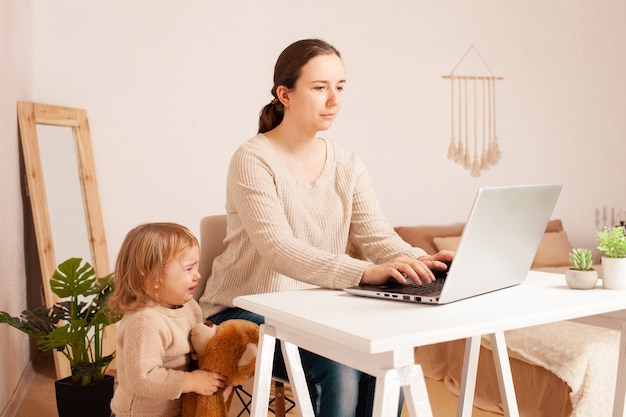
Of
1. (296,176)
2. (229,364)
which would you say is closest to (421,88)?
(296,176)

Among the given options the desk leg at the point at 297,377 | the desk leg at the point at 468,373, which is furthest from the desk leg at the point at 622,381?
the desk leg at the point at 297,377

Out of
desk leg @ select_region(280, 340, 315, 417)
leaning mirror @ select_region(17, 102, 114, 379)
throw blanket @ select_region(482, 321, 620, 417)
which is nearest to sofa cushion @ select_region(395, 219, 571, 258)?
throw blanket @ select_region(482, 321, 620, 417)

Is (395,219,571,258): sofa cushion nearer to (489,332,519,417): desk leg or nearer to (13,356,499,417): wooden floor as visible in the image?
(13,356,499,417): wooden floor

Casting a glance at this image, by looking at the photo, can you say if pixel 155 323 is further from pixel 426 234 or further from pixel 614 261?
pixel 426 234

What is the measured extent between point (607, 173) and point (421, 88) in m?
1.44

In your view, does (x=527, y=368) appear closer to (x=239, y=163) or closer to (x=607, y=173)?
(x=239, y=163)

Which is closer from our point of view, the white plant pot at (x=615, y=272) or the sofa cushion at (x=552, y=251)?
the white plant pot at (x=615, y=272)

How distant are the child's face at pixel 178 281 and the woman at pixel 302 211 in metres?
0.17

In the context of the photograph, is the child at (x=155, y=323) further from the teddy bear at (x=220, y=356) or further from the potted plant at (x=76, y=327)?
the potted plant at (x=76, y=327)

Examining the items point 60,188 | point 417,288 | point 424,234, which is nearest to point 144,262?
point 417,288

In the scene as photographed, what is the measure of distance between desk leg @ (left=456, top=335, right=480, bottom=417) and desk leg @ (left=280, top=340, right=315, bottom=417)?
1.61ft

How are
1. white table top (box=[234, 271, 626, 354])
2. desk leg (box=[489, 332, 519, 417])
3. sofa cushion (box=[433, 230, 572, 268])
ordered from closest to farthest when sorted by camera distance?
white table top (box=[234, 271, 626, 354]), desk leg (box=[489, 332, 519, 417]), sofa cushion (box=[433, 230, 572, 268])

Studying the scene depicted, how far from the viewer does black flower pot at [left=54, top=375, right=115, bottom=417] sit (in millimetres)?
2375

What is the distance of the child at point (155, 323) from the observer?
5.01ft
